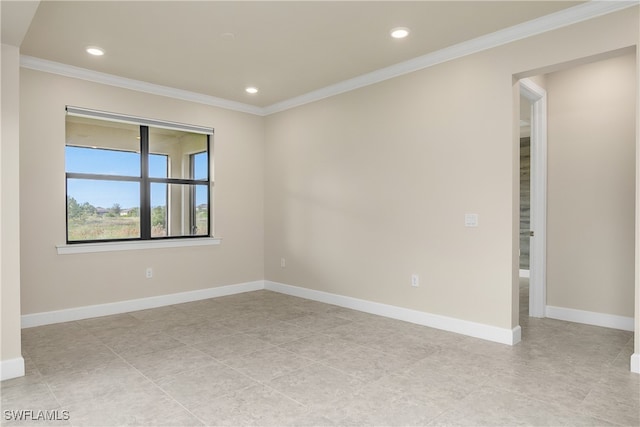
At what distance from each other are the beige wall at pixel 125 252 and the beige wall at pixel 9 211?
1317 millimetres

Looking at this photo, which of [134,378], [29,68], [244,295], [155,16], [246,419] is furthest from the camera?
[244,295]

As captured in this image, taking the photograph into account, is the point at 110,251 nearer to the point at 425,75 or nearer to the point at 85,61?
the point at 85,61

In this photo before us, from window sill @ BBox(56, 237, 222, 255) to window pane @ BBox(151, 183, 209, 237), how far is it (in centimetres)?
19

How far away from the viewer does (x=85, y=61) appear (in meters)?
3.94

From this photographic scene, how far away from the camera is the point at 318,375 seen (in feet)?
9.11

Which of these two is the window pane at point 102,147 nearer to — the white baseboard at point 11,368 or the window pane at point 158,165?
the window pane at point 158,165

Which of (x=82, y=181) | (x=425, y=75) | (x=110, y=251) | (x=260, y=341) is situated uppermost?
(x=425, y=75)

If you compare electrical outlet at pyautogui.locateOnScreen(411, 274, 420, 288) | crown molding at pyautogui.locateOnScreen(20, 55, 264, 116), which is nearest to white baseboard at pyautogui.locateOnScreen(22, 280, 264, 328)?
crown molding at pyautogui.locateOnScreen(20, 55, 264, 116)

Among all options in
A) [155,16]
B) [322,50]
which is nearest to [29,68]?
[155,16]

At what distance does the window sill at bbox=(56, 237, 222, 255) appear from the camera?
4.18 metres

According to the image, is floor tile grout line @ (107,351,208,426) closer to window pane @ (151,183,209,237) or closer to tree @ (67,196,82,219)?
tree @ (67,196,82,219)

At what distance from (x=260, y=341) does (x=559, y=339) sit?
260 cm

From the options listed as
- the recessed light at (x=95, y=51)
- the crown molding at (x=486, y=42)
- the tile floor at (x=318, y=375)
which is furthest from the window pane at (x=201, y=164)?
the tile floor at (x=318, y=375)

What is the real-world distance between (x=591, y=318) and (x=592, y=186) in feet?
4.26
